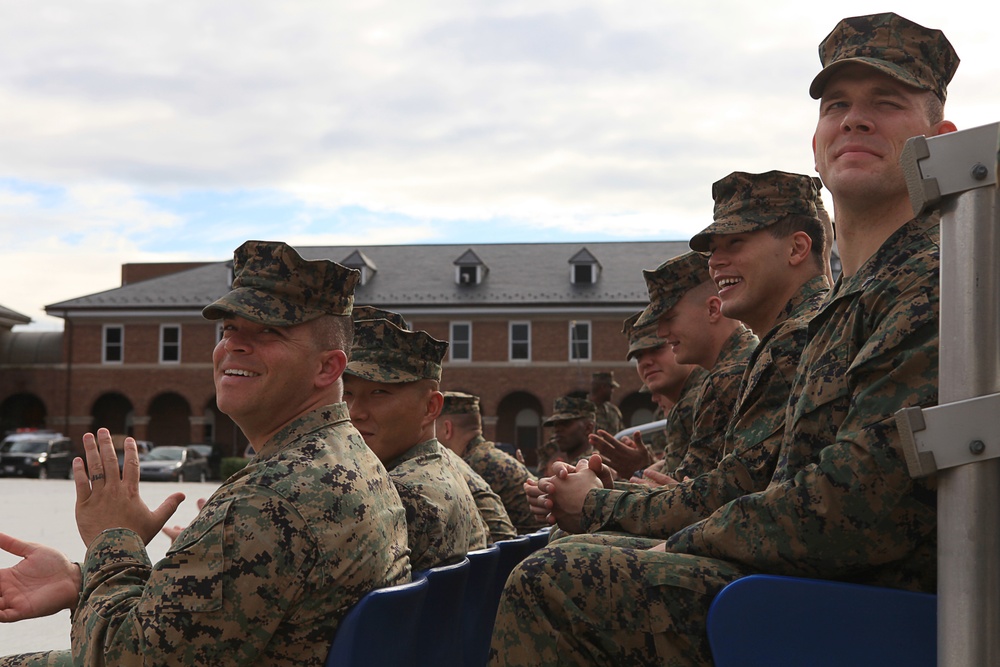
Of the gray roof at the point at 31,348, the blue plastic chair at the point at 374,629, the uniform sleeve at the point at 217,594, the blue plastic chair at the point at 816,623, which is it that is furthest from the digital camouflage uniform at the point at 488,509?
the gray roof at the point at 31,348

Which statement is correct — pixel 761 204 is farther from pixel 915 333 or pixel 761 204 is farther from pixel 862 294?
pixel 915 333

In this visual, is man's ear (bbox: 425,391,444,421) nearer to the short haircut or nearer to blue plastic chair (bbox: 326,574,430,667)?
the short haircut

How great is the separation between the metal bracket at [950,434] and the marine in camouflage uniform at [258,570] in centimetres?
159

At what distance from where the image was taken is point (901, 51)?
2.95 m

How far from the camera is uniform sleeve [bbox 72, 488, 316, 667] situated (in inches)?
111

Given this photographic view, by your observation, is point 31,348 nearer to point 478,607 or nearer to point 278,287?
point 478,607

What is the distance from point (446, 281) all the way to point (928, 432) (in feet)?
158

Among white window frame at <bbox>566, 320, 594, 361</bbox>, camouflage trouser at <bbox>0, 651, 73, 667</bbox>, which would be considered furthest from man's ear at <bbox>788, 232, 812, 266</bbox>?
white window frame at <bbox>566, 320, 594, 361</bbox>

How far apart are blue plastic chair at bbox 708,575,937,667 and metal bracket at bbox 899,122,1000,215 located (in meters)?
0.80

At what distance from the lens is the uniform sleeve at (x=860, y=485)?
7.52ft

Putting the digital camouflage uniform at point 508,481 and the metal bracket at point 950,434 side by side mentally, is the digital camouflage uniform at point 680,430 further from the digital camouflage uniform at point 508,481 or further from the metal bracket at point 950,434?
the metal bracket at point 950,434

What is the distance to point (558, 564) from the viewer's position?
2.53 metres

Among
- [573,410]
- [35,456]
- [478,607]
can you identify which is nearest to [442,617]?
[478,607]

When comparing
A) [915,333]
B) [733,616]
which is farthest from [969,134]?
[733,616]
